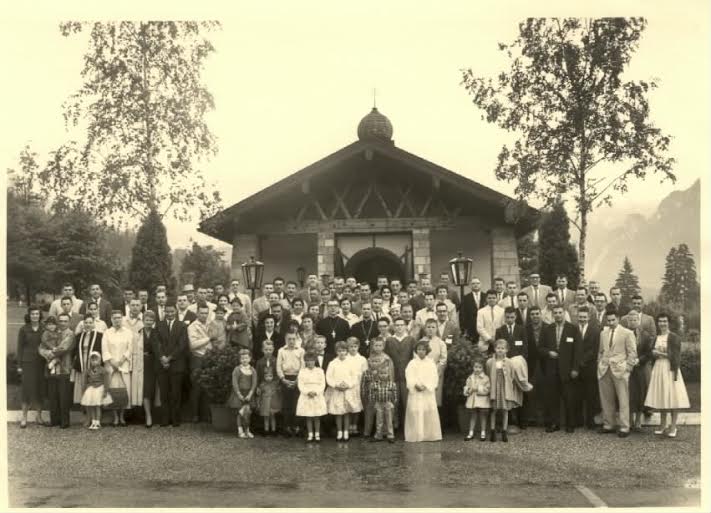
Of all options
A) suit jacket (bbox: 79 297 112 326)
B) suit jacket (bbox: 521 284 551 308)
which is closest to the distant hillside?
suit jacket (bbox: 521 284 551 308)

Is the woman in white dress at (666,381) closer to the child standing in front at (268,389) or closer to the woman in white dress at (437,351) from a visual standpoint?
the woman in white dress at (437,351)

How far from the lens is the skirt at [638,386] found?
978 centimetres

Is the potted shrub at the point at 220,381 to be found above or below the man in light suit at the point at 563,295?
below

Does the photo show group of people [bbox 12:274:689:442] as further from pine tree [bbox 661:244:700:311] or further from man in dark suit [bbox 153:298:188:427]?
pine tree [bbox 661:244:700:311]

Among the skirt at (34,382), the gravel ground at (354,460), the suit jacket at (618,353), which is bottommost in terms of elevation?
the gravel ground at (354,460)

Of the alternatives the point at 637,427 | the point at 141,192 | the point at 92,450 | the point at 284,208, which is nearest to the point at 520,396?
the point at 637,427

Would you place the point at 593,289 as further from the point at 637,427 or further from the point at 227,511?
the point at 227,511

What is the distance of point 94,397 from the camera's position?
9.95m

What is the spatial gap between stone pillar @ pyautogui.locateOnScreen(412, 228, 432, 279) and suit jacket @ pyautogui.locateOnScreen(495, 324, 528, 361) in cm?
586

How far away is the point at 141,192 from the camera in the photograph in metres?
16.7

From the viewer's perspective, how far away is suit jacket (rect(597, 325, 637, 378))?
31.4ft

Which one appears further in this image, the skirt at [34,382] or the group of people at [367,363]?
the skirt at [34,382]

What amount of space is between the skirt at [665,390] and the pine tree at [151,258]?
32.7ft

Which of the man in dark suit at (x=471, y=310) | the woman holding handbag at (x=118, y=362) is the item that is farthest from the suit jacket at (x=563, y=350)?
the woman holding handbag at (x=118, y=362)
